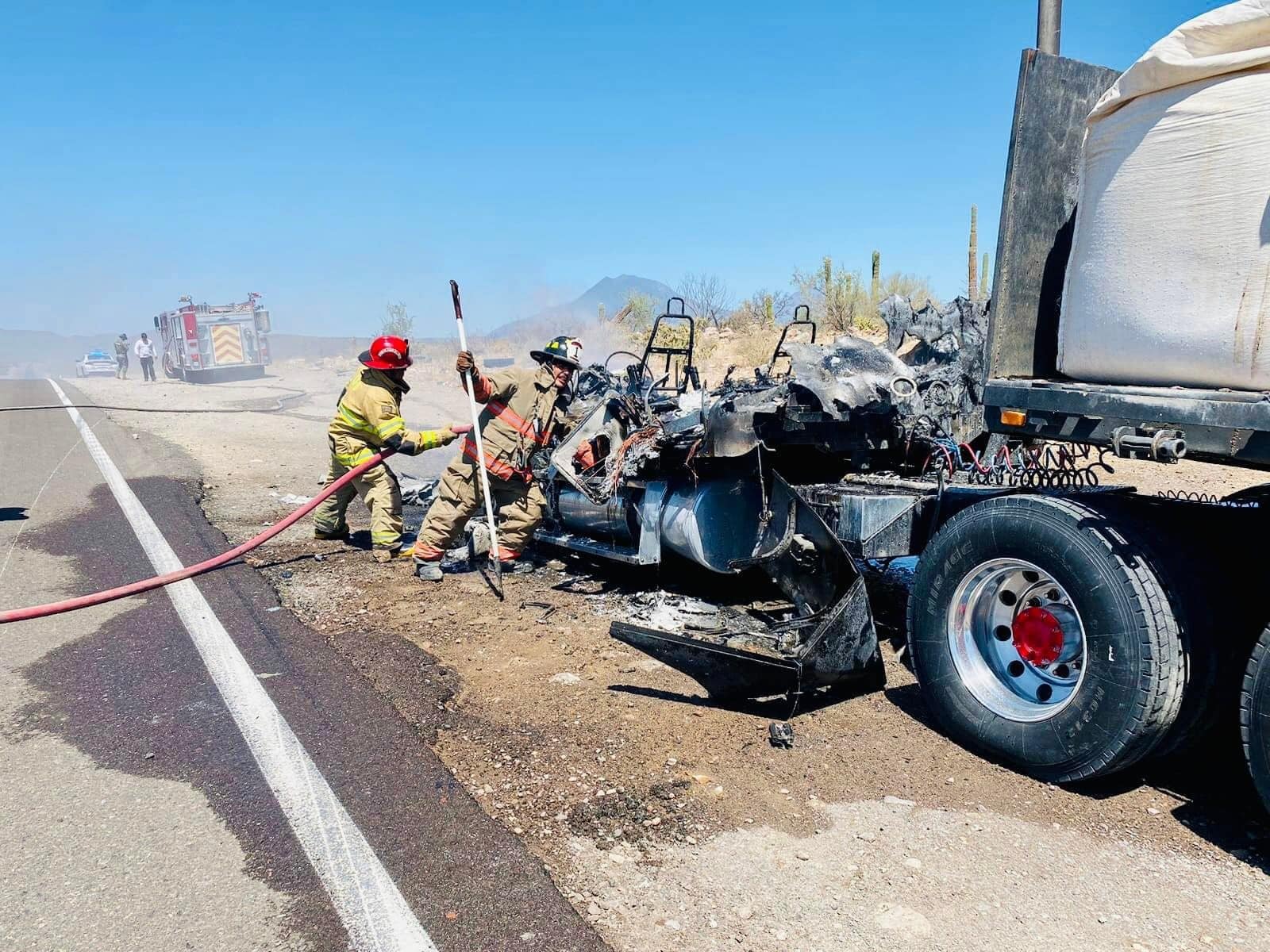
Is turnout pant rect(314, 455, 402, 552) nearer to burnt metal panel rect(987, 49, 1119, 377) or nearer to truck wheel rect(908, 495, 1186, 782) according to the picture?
truck wheel rect(908, 495, 1186, 782)

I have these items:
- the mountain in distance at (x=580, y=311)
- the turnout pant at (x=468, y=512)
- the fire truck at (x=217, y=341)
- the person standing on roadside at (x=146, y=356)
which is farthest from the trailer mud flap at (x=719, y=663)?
the person standing on roadside at (x=146, y=356)

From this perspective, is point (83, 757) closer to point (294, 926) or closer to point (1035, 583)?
point (294, 926)

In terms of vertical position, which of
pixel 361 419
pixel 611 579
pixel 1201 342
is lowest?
Answer: pixel 611 579

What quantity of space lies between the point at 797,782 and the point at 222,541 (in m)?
5.72

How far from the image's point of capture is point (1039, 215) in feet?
12.1

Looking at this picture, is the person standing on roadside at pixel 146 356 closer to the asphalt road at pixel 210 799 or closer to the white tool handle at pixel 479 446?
the asphalt road at pixel 210 799

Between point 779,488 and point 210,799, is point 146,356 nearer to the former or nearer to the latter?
point 779,488

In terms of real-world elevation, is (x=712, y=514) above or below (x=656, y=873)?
above

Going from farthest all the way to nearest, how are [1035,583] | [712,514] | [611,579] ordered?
1. [611,579]
2. [712,514]
3. [1035,583]

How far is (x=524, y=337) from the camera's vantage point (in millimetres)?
40000

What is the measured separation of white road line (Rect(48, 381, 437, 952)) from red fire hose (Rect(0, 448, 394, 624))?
1.79ft

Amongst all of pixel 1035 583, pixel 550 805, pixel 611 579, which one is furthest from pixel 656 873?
pixel 611 579

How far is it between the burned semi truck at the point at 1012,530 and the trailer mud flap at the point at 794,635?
13 millimetres

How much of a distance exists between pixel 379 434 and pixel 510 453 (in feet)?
3.77
